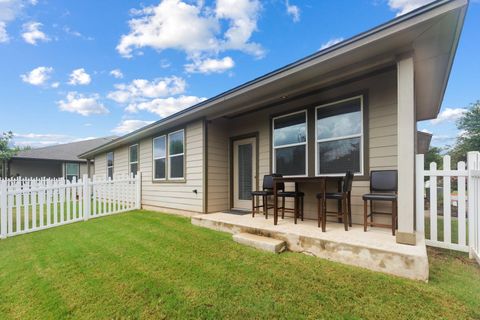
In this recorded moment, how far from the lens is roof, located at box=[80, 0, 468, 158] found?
99.4 inches

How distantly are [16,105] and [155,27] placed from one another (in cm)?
2236

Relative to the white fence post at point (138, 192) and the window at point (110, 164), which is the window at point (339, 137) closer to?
the white fence post at point (138, 192)

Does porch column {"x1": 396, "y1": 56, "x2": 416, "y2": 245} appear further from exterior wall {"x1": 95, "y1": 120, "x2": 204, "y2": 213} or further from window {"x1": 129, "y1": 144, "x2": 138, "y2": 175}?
window {"x1": 129, "y1": 144, "x2": 138, "y2": 175}

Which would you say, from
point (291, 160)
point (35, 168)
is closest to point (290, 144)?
point (291, 160)

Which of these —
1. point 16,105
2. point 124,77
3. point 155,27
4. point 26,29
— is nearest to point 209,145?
point 155,27

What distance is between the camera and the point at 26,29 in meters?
8.70

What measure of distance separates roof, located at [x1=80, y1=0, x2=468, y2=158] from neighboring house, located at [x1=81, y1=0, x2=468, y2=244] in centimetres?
1

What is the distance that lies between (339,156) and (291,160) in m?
1.04

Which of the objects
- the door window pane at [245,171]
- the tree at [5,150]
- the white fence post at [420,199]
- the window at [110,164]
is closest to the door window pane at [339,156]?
the white fence post at [420,199]

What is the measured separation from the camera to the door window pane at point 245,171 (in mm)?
6023

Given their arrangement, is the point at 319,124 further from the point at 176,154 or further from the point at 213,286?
the point at 176,154

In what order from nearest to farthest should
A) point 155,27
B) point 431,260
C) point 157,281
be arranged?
point 157,281
point 431,260
point 155,27

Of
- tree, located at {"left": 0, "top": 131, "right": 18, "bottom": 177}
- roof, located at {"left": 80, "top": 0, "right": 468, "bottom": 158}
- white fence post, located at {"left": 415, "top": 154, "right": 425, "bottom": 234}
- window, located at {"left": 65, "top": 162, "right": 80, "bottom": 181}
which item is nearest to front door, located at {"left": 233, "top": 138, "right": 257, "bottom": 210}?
roof, located at {"left": 80, "top": 0, "right": 468, "bottom": 158}

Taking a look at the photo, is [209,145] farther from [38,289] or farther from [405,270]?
[405,270]
